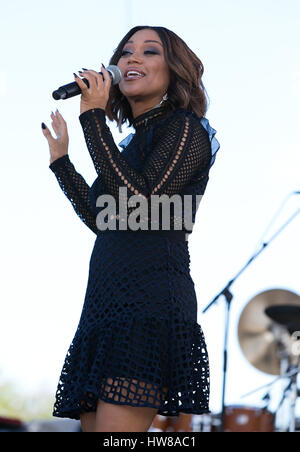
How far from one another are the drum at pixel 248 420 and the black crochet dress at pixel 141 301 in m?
3.48

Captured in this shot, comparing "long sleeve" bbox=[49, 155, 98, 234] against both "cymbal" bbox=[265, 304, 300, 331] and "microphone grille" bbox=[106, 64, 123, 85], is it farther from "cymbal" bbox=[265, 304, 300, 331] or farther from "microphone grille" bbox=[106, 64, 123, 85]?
"cymbal" bbox=[265, 304, 300, 331]

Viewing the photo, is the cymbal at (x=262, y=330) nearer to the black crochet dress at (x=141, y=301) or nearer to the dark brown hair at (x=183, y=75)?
the dark brown hair at (x=183, y=75)

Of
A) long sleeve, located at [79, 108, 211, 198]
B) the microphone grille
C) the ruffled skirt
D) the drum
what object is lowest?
the drum

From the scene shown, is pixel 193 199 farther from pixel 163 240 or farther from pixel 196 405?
pixel 196 405

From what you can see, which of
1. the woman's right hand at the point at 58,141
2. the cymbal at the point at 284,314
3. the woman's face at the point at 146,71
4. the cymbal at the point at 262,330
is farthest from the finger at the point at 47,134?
the cymbal at the point at 262,330

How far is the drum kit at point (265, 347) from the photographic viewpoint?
472 cm

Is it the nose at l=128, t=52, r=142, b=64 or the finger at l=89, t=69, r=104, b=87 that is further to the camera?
the nose at l=128, t=52, r=142, b=64

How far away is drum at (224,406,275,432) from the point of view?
4.95m

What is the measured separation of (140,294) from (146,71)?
2.10 feet

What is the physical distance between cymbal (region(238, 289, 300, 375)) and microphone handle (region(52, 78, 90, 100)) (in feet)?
11.7

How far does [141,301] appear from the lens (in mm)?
1551

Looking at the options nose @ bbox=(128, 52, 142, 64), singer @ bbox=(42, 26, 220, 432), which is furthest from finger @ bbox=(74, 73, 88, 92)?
nose @ bbox=(128, 52, 142, 64)

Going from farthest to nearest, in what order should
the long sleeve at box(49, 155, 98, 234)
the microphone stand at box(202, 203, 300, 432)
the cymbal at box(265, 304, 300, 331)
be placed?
the cymbal at box(265, 304, 300, 331) → the microphone stand at box(202, 203, 300, 432) → the long sleeve at box(49, 155, 98, 234)
